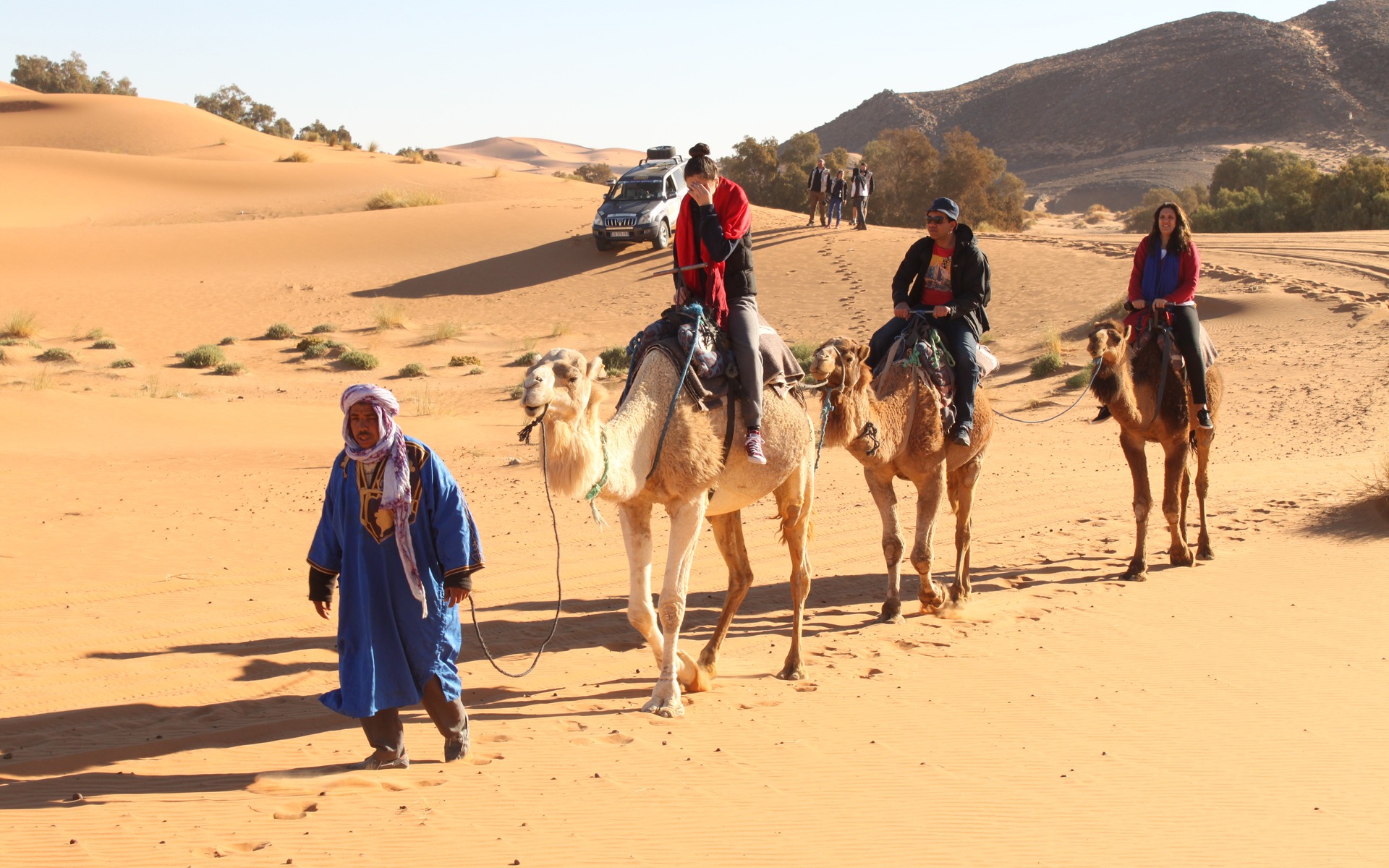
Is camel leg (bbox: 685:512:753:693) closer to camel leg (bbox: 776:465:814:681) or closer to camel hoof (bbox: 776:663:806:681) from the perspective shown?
camel leg (bbox: 776:465:814:681)

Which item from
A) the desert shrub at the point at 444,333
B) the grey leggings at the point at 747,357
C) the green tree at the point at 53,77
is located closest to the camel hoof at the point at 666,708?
the grey leggings at the point at 747,357

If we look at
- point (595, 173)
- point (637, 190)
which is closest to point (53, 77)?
point (595, 173)

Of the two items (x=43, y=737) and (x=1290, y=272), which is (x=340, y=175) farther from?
(x=43, y=737)

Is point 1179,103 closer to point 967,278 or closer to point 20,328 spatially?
point 20,328

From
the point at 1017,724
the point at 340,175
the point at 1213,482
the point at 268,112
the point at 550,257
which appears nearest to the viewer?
the point at 1017,724

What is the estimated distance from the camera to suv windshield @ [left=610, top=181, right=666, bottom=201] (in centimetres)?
3166

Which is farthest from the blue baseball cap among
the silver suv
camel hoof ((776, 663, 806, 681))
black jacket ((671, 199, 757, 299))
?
the silver suv

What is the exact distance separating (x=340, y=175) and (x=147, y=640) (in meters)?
49.3

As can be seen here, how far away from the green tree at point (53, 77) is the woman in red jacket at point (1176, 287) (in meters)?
95.9

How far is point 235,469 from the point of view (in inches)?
531

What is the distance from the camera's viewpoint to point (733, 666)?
24.1 feet

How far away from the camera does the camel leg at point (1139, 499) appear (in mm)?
9508

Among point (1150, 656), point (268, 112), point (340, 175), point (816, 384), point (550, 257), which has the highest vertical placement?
point (268, 112)

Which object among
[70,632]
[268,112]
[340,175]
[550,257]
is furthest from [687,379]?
[268,112]
